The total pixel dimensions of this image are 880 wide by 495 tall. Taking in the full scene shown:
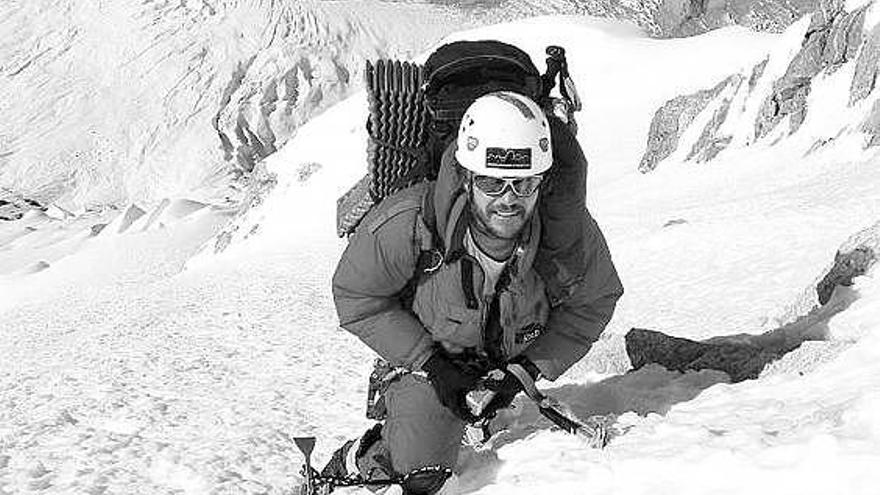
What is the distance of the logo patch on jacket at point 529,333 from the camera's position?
5.40 m

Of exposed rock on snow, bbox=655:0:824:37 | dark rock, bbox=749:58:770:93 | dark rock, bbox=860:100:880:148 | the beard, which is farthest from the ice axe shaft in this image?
exposed rock on snow, bbox=655:0:824:37

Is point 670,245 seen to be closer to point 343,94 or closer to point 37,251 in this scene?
point 37,251

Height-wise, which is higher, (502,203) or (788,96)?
(502,203)

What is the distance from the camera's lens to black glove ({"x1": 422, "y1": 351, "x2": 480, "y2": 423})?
5.21 m

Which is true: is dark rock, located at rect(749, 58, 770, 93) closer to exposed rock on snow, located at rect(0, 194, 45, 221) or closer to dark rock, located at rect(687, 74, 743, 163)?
dark rock, located at rect(687, 74, 743, 163)

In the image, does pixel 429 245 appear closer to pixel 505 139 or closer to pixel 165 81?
pixel 505 139

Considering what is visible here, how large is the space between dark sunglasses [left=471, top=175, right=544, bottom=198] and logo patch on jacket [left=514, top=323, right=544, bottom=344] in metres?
0.83

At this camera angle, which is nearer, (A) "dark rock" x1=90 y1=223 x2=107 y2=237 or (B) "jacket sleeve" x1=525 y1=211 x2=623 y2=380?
(B) "jacket sleeve" x1=525 y1=211 x2=623 y2=380

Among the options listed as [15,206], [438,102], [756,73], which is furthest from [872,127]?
[15,206]

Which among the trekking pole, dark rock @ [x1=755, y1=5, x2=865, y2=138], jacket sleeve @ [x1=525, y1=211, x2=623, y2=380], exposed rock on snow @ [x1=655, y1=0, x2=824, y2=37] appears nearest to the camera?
the trekking pole

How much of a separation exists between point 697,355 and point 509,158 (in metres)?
2.56

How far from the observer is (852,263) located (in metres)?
7.09

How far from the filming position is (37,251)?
64812 millimetres

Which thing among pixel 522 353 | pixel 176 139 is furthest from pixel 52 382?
pixel 176 139
